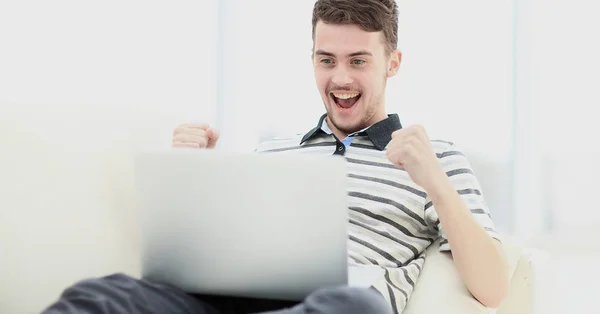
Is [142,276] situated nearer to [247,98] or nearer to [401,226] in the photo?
[401,226]

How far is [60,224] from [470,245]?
31.2 inches

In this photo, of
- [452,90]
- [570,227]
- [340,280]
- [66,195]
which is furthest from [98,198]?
[570,227]

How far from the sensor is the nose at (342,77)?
1654 mm

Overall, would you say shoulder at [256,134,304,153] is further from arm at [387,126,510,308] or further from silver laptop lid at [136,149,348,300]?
silver laptop lid at [136,149,348,300]

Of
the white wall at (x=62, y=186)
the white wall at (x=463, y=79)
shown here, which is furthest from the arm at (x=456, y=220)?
the white wall at (x=463, y=79)

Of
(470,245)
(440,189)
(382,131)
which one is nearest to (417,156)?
(440,189)

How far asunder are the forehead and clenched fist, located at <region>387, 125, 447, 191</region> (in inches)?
16.3

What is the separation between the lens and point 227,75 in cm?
356

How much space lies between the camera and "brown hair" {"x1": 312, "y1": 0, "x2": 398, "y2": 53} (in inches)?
64.3

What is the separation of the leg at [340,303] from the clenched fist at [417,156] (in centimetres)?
38

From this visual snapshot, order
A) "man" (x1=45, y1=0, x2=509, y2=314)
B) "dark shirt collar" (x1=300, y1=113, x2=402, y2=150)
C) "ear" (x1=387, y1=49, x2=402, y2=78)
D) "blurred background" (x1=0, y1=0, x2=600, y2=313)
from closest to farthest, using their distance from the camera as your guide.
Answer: "man" (x1=45, y1=0, x2=509, y2=314), "dark shirt collar" (x1=300, y1=113, x2=402, y2=150), "ear" (x1=387, y1=49, x2=402, y2=78), "blurred background" (x1=0, y1=0, x2=600, y2=313)

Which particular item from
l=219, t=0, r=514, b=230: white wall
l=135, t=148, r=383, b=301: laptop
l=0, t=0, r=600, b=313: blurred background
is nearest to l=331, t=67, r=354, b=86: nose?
l=135, t=148, r=383, b=301: laptop

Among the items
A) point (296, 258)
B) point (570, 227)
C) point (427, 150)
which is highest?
point (427, 150)

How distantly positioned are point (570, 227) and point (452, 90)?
2.66 ft
